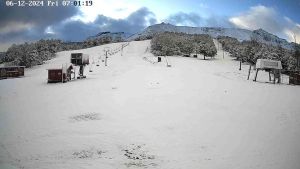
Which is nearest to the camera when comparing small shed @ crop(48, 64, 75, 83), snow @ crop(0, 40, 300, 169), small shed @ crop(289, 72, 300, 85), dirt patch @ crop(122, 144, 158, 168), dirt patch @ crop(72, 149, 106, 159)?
dirt patch @ crop(122, 144, 158, 168)

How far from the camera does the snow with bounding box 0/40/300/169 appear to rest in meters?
12.6

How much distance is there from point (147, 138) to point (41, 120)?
6246 mm

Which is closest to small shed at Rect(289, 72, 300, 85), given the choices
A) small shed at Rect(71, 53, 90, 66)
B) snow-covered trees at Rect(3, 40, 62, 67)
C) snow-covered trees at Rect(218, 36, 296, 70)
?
snow-covered trees at Rect(218, 36, 296, 70)

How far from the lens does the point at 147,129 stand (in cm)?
1645

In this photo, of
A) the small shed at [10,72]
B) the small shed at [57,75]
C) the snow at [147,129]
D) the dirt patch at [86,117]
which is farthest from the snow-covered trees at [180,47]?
the dirt patch at [86,117]

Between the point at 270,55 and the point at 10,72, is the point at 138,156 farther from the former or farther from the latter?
the point at 270,55

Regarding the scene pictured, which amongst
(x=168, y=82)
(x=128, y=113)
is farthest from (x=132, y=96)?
(x=168, y=82)

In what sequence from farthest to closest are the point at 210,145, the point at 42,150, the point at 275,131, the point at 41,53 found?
1. the point at 41,53
2. the point at 275,131
3. the point at 210,145
4. the point at 42,150

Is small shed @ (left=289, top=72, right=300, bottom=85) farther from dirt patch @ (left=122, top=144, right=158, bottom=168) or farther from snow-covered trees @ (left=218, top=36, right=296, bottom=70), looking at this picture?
dirt patch @ (left=122, top=144, right=158, bottom=168)

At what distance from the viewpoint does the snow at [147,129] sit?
Result: 12609mm

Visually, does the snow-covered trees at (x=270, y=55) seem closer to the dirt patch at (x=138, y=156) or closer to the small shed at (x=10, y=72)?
the small shed at (x=10, y=72)

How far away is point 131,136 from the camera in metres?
15.2

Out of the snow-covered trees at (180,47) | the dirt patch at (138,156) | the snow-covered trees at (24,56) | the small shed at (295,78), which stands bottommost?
the dirt patch at (138,156)

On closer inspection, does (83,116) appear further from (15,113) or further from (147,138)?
(147,138)
